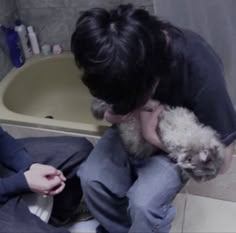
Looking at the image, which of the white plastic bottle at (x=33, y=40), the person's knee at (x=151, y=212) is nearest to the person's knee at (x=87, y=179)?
the person's knee at (x=151, y=212)

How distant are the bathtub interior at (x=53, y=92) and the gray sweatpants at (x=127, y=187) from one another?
2.15 ft

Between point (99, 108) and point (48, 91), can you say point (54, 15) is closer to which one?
point (48, 91)

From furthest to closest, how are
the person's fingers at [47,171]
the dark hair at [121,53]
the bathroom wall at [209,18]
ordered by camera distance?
the bathroom wall at [209,18] < the person's fingers at [47,171] < the dark hair at [121,53]

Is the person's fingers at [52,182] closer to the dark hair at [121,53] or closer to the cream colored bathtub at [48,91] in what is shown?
the dark hair at [121,53]

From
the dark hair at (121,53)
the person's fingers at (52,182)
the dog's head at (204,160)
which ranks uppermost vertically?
the dark hair at (121,53)

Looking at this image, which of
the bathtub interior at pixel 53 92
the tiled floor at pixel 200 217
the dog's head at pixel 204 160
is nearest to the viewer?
the dog's head at pixel 204 160

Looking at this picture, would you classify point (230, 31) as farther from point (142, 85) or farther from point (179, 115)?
point (142, 85)

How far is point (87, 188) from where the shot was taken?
1155mm

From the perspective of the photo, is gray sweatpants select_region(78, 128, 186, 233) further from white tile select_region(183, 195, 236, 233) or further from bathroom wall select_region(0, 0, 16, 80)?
bathroom wall select_region(0, 0, 16, 80)

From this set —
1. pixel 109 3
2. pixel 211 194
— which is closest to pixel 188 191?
pixel 211 194

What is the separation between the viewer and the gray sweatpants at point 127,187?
1059 mm

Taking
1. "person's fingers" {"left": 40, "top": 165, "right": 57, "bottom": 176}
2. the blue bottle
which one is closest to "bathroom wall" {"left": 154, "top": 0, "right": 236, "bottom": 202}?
"person's fingers" {"left": 40, "top": 165, "right": 57, "bottom": 176}

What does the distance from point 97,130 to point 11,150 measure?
0.37 meters

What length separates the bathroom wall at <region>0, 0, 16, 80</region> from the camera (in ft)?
5.72
